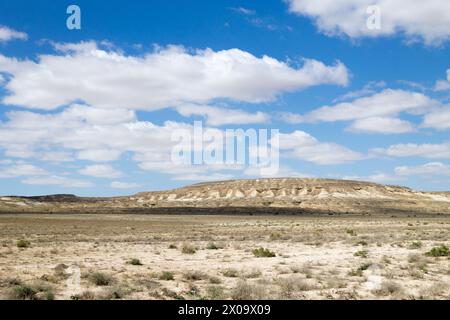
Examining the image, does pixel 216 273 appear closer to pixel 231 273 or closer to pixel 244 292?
pixel 231 273

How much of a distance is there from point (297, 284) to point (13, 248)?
19586 mm

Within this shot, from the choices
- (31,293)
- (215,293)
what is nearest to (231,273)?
(215,293)

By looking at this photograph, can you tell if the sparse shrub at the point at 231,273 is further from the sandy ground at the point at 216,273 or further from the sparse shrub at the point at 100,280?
the sparse shrub at the point at 100,280

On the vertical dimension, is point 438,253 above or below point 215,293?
above

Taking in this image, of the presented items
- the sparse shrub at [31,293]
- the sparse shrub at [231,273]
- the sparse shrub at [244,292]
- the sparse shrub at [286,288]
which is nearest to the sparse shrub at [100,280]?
the sparse shrub at [31,293]

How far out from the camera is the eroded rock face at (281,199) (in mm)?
134875

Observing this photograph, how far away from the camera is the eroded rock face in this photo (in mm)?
134875

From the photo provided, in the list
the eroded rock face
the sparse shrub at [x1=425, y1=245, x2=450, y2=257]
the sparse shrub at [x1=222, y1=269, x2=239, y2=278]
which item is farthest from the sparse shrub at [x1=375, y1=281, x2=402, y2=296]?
the eroded rock face

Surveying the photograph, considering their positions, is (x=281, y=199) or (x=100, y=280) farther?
(x=281, y=199)

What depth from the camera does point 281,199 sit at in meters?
161
